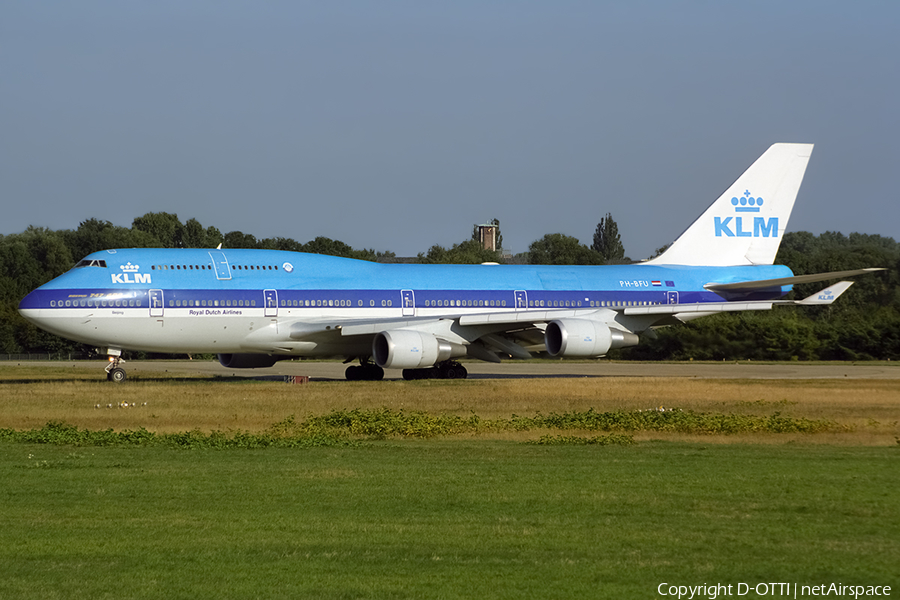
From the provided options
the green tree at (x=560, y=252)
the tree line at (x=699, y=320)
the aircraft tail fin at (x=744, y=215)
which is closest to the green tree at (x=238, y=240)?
the tree line at (x=699, y=320)

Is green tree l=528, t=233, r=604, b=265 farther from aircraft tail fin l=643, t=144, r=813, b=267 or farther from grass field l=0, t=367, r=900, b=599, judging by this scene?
grass field l=0, t=367, r=900, b=599

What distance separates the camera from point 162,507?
33.4ft

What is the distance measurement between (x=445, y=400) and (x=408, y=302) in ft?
29.1

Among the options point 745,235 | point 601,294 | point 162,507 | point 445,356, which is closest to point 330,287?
point 445,356

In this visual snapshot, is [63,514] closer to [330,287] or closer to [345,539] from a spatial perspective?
[345,539]

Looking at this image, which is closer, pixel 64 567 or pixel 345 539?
pixel 64 567

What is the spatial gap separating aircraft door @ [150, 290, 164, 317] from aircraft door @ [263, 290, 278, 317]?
115 inches

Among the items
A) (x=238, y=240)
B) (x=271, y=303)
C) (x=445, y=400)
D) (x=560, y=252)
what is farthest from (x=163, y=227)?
(x=445, y=400)

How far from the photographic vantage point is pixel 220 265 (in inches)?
1166

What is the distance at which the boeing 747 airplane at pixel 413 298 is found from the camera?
28359 mm

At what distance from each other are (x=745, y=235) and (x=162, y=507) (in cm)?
3049

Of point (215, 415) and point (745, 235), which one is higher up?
point (745, 235)

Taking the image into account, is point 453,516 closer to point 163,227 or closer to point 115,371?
point 115,371

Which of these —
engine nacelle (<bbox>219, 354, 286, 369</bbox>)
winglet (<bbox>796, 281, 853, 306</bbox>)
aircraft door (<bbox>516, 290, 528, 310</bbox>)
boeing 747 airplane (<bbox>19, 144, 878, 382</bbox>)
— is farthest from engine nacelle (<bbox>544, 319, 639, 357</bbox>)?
engine nacelle (<bbox>219, 354, 286, 369</bbox>)
